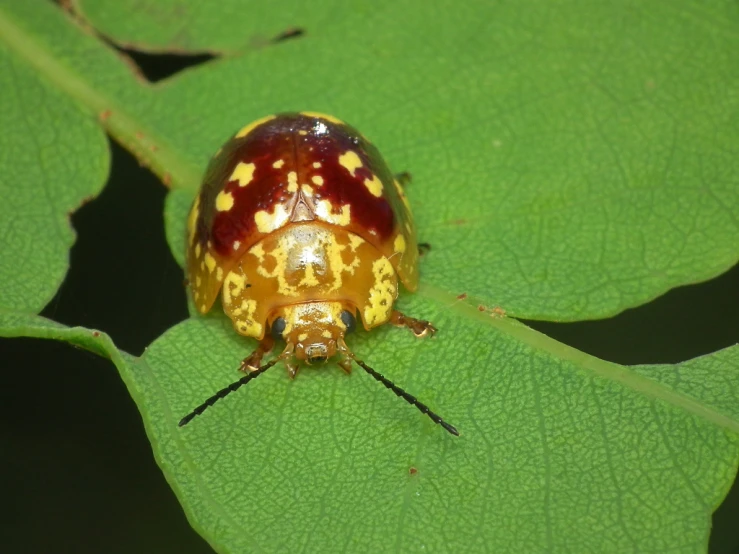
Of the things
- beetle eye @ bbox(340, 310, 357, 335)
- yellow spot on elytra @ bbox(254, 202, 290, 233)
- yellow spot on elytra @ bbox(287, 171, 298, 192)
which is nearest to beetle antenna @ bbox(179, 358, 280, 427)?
beetle eye @ bbox(340, 310, 357, 335)

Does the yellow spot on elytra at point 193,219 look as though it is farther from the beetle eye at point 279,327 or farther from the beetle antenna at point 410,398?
the beetle antenna at point 410,398

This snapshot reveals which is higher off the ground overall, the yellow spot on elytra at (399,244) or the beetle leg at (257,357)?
the yellow spot on elytra at (399,244)

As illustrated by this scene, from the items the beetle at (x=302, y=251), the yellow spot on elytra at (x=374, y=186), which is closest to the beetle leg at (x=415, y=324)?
the beetle at (x=302, y=251)

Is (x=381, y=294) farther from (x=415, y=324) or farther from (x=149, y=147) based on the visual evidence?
(x=149, y=147)

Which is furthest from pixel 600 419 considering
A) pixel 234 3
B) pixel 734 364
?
pixel 234 3

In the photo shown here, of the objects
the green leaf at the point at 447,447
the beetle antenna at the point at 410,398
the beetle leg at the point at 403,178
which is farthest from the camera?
the beetle leg at the point at 403,178

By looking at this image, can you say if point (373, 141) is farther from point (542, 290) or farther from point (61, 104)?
point (61, 104)

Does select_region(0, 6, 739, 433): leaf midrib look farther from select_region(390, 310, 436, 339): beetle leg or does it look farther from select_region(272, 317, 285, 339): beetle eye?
select_region(272, 317, 285, 339): beetle eye

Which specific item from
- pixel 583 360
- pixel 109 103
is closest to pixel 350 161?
pixel 583 360
